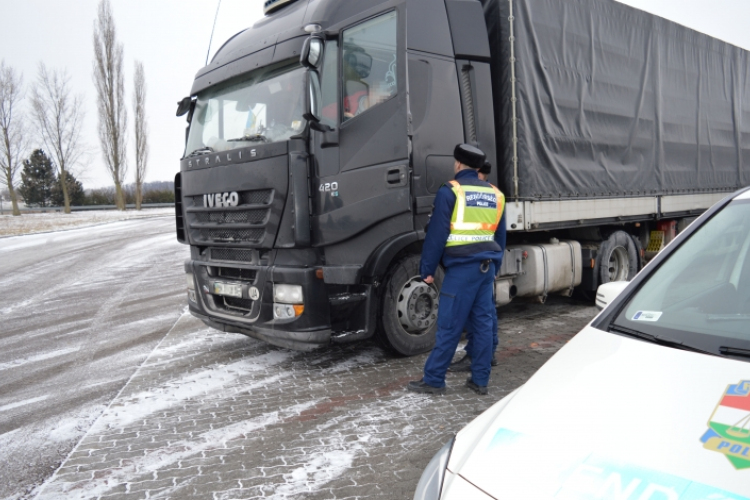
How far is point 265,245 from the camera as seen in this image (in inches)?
202

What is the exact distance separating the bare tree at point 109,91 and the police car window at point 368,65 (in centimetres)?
4420

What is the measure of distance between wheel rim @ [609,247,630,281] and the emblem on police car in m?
6.66

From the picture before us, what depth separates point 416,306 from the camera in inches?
215

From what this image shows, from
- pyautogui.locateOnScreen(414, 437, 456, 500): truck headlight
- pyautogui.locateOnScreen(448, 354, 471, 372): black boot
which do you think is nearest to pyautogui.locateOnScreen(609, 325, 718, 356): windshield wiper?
pyautogui.locateOnScreen(414, 437, 456, 500): truck headlight

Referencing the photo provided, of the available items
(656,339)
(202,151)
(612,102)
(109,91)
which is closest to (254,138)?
(202,151)

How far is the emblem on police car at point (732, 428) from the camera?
148 centimetres

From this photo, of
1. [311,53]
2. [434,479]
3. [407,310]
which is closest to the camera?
[434,479]

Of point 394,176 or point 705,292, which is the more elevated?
point 394,176

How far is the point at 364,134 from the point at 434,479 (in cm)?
357

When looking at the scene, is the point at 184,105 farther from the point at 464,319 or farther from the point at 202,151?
the point at 464,319

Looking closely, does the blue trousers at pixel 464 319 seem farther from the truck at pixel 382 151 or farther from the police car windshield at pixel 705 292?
the police car windshield at pixel 705 292

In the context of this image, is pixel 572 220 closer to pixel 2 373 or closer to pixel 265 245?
pixel 265 245

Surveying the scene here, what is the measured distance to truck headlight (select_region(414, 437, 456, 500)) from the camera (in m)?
1.80

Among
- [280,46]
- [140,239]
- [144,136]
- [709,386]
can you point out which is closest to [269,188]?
[280,46]
